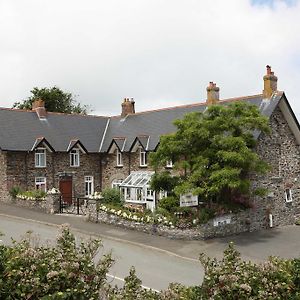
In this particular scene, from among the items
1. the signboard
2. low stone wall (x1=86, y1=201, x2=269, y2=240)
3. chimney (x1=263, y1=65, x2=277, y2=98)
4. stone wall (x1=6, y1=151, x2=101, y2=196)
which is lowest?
low stone wall (x1=86, y1=201, x2=269, y2=240)

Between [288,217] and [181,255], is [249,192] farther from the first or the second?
[181,255]

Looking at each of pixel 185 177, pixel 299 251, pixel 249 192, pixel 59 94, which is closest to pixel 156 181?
pixel 185 177

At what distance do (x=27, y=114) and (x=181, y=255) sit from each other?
2260cm

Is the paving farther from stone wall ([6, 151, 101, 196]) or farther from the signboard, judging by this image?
stone wall ([6, 151, 101, 196])

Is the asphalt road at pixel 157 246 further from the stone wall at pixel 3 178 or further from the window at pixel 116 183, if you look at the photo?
the window at pixel 116 183

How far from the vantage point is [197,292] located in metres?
7.13

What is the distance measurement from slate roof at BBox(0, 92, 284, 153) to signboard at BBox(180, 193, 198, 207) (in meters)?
9.68

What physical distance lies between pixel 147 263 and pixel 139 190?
13192 mm

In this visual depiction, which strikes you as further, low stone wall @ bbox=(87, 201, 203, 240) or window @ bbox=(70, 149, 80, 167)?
window @ bbox=(70, 149, 80, 167)

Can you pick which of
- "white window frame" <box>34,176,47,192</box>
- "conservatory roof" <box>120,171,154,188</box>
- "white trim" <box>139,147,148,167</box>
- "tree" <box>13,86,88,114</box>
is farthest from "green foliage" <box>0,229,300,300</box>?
"tree" <box>13,86,88,114</box>

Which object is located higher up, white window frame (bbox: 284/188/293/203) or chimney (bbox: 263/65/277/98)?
chimney (bbox: 263/65/277/98)

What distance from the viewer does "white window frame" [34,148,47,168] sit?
3384 cm

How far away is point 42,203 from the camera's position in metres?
29.3

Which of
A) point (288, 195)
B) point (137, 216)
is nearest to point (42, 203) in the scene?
point (137, 216)
